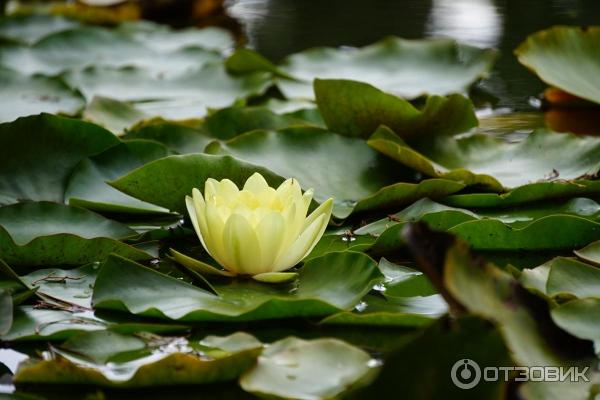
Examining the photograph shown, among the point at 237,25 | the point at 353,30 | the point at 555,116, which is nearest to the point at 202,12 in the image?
the point at 237,25

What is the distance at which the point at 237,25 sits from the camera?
3.42m

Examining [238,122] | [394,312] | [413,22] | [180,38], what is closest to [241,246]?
[394,312]

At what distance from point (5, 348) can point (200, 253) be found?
0.38m

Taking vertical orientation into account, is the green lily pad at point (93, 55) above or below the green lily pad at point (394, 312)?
below

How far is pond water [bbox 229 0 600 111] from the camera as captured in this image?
114 inches

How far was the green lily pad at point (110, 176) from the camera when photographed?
1582 millimetres

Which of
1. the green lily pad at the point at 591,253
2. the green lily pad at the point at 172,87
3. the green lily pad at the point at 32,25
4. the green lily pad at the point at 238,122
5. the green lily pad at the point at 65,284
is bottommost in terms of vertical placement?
the green lily pad at the point at 32,25

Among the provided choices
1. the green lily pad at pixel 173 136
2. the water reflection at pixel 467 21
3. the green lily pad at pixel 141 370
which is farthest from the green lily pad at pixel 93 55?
the green lily pad at pixel 141 370

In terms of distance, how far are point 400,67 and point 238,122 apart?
2.46 feet

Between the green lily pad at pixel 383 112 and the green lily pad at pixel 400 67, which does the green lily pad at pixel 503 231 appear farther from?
the green lily pad at pixel 400 67

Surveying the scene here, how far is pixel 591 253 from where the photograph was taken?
1.34 m

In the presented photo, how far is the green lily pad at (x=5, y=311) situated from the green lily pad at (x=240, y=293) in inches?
4.4

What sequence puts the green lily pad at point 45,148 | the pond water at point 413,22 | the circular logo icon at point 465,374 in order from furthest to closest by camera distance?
the pond water at point 413,22, the green lily pad at point 45,148, the circular logo icon at point 465,374

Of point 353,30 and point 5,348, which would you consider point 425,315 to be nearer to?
point 5,348
